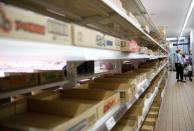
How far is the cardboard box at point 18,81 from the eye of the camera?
1.43 m

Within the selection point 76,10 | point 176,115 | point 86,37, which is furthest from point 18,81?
point 176,115

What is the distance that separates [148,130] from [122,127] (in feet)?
2.96

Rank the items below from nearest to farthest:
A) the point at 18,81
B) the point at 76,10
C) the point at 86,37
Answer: the point at 86,37 < the point at 18,81 < the point at 76,10

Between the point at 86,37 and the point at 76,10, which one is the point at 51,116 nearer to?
the point at 86,37

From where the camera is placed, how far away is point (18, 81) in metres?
1.58

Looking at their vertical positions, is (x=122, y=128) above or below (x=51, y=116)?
below

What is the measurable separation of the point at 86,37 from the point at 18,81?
2.99 ft

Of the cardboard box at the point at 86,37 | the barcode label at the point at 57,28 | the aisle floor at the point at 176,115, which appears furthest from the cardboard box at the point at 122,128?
the aisle floor at the point at 176,115

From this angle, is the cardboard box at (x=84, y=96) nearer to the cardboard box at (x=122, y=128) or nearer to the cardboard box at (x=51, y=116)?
the cardboard box at (x=51, y=116)

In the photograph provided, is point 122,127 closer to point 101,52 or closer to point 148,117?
point 101,52

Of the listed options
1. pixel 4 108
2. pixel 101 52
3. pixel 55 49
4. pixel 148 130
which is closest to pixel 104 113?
pixel 101 52

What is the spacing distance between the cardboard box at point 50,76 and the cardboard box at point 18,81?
2.6 inches

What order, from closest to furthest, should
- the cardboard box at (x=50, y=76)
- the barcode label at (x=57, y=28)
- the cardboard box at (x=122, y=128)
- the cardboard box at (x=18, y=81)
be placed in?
the barcode label at (x=57, y=28)
the cardboard box at (x=18, y=81)
the cardboard box at (x=50, y=76)
the cardboard box at (x=122, y=128)

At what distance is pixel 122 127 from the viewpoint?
1962 mm
